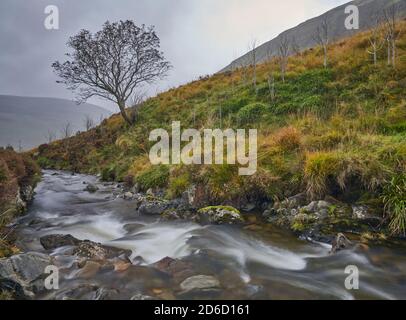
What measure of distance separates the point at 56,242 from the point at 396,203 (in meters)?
7.03

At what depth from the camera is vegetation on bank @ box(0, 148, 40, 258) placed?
7395mm

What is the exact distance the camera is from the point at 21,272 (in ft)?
17.1

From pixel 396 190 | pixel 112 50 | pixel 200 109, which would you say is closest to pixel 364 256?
pixel 396 190

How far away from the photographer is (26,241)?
26.0 ft

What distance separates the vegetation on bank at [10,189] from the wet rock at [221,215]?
14.5 feet

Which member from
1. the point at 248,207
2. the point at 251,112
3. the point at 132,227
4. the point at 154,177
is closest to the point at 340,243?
the point at 248,207

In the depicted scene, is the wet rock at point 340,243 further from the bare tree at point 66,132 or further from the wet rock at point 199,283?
the bare tree at point 66,132

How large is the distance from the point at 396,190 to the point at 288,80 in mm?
12966

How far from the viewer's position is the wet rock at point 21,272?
492 centimetres

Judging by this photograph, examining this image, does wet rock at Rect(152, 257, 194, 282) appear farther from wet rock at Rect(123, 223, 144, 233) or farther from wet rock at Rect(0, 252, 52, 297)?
wet rock at Rect(123, 223, 144, 233)

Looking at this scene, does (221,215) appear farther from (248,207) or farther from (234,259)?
(234,259)

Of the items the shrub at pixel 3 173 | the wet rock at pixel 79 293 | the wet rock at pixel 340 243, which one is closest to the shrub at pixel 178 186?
the shrub at pixel 3 173

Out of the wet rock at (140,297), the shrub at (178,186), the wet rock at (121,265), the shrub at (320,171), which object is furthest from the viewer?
the shrub at (178,186)

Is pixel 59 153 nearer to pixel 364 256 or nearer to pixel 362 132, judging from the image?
pixel 362 132
